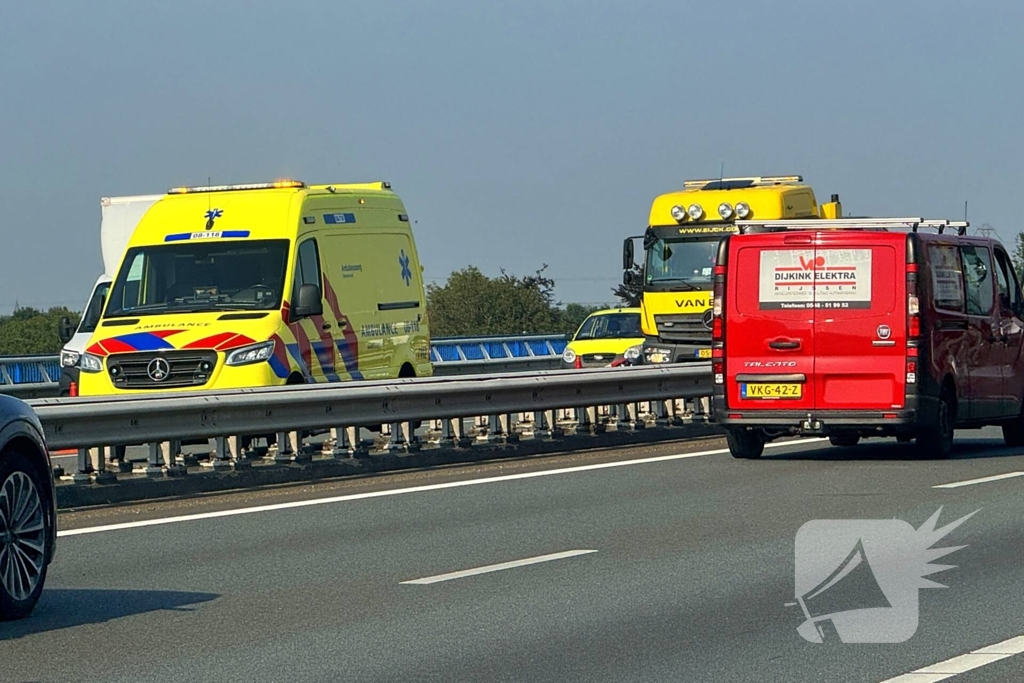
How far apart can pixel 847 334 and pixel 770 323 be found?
30.9 inches

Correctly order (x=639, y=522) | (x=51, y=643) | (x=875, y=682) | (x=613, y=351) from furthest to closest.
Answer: (x=613, y=351), (x=639, y=522), (x=51, y=643), (x=875, y=682)

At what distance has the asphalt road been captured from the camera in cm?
783


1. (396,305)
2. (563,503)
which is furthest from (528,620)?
(396,305)

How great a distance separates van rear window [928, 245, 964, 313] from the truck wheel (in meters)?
10.5

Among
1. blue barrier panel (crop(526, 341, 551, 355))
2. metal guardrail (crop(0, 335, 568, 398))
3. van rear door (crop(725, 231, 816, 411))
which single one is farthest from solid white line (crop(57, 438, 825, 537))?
blue barrier panel (crop(526, 341, 551, 355))

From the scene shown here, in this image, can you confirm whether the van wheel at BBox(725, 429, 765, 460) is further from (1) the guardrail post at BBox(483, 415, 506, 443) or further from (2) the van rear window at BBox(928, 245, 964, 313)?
(1) the guardrail post at BBox(483, 415, 506, 443)

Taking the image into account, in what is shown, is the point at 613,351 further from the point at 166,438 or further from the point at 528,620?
the point at 528,620

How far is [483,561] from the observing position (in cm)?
1094

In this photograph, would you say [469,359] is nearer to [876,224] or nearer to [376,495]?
[876,224]

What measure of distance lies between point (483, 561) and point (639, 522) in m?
2.13

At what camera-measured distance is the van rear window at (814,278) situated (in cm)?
1736

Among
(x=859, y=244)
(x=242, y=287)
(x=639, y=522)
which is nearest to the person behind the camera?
(x=639, y=522)

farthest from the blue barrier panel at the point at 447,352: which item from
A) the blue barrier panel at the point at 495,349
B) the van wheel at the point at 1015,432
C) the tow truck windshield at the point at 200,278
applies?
the van wheel at the point at 1015,432

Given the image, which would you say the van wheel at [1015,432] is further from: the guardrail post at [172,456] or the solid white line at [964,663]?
the solid white line at [964,663]
